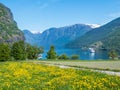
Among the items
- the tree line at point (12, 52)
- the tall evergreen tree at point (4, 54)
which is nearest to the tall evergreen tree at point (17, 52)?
the tree line at point (12, 52)

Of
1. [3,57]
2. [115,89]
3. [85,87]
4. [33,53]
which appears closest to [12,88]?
[85,87]

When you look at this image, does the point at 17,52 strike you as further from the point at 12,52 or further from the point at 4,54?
the point at 4,54

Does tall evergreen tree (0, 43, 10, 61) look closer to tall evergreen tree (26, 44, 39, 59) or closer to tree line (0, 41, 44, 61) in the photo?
tree line (0, 41, 44, 61)

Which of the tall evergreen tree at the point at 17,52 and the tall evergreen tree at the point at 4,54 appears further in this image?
the tall evergreen tree at the point at 17,52

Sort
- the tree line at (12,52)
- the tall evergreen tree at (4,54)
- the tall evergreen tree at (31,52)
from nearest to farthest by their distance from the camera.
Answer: the tall evergreen tree at (4,54) → the tree line at (12,52) → the tall evergreen tree at (31,52)

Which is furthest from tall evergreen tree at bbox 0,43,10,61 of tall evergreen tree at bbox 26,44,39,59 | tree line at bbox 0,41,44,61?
tall evergreen tree at bbox 26,44,39,59

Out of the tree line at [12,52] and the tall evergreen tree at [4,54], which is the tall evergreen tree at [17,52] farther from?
the tall evergreen tree at [4,54]

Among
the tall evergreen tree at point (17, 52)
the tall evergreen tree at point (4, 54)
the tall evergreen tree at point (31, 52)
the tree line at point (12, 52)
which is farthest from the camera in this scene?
the tall evergreen tree at point (31, 52)

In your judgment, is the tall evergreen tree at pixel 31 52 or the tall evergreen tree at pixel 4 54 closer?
the tall evergreen tree at pixel 4 54

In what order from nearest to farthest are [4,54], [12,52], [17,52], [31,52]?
[4,54] → [12,52] → [17,52] → [31,52]

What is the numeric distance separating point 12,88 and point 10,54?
3949 inches

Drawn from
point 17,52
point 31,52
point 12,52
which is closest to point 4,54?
point 12,52

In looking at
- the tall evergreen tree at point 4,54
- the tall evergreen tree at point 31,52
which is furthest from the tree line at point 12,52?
the tall evergreen tree at point 31,52

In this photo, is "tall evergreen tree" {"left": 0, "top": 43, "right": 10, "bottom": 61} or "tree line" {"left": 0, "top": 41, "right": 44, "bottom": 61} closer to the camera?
"tall evergreen tree" {"left": 0, "top": 43, "right": 10, "bottom": 61}
